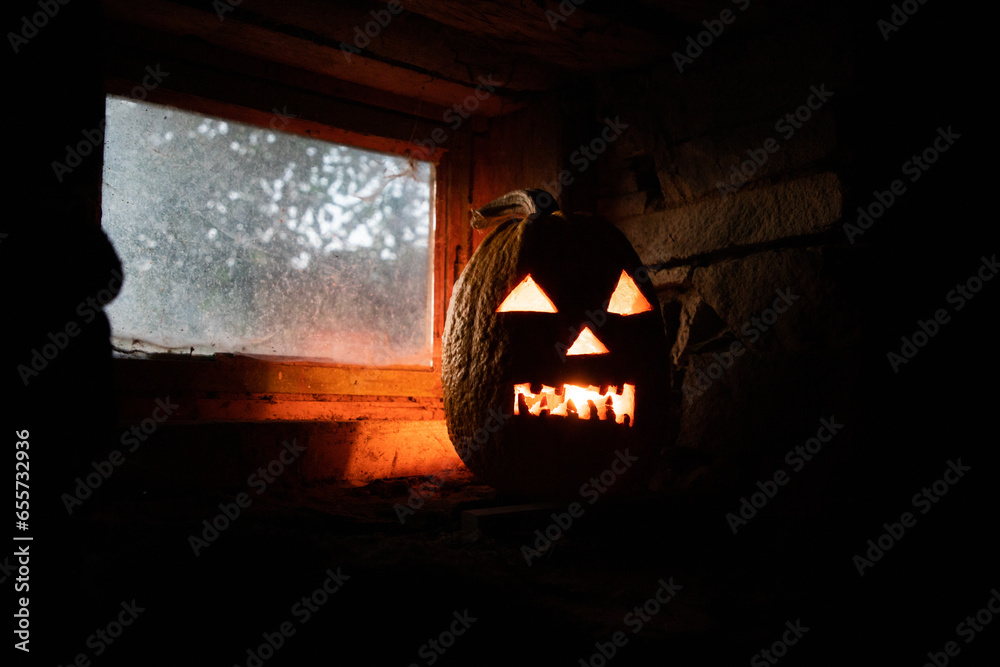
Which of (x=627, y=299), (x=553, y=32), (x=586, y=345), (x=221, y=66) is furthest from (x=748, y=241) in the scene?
(x=221, y=66)

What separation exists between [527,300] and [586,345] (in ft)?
0.86

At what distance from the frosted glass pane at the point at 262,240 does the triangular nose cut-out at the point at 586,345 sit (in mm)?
1254

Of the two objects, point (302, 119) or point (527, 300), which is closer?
point (527, 300)

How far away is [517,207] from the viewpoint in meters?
2.72

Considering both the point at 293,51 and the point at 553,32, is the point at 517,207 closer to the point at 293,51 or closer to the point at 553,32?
the point at 553,32

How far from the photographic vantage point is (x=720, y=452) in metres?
2.51

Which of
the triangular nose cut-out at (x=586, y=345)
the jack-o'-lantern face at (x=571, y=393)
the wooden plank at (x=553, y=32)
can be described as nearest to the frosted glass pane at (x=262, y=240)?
the wooden plank at (x=553, y=32)

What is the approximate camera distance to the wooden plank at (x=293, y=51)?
2.53 meters

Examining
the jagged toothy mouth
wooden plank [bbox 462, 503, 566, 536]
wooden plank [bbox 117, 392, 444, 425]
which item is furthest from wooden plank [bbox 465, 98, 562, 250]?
wooden plank [bbox 462, 503, 566, 536]

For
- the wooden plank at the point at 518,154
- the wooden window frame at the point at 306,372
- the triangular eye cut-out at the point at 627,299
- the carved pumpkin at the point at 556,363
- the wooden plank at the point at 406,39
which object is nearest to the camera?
the carved pumpkin at the point at 556,363

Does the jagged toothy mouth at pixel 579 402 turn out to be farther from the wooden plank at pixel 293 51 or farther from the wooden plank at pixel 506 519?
the wooden plank at pixel 293 51

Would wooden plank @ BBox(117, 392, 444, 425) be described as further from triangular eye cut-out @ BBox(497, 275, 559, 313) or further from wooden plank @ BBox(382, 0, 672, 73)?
wooden plank @ BBox(382, 0, 672, 73)

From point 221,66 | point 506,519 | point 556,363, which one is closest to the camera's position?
point 506,519

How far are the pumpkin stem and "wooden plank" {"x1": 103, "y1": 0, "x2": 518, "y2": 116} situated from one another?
0.75 m
